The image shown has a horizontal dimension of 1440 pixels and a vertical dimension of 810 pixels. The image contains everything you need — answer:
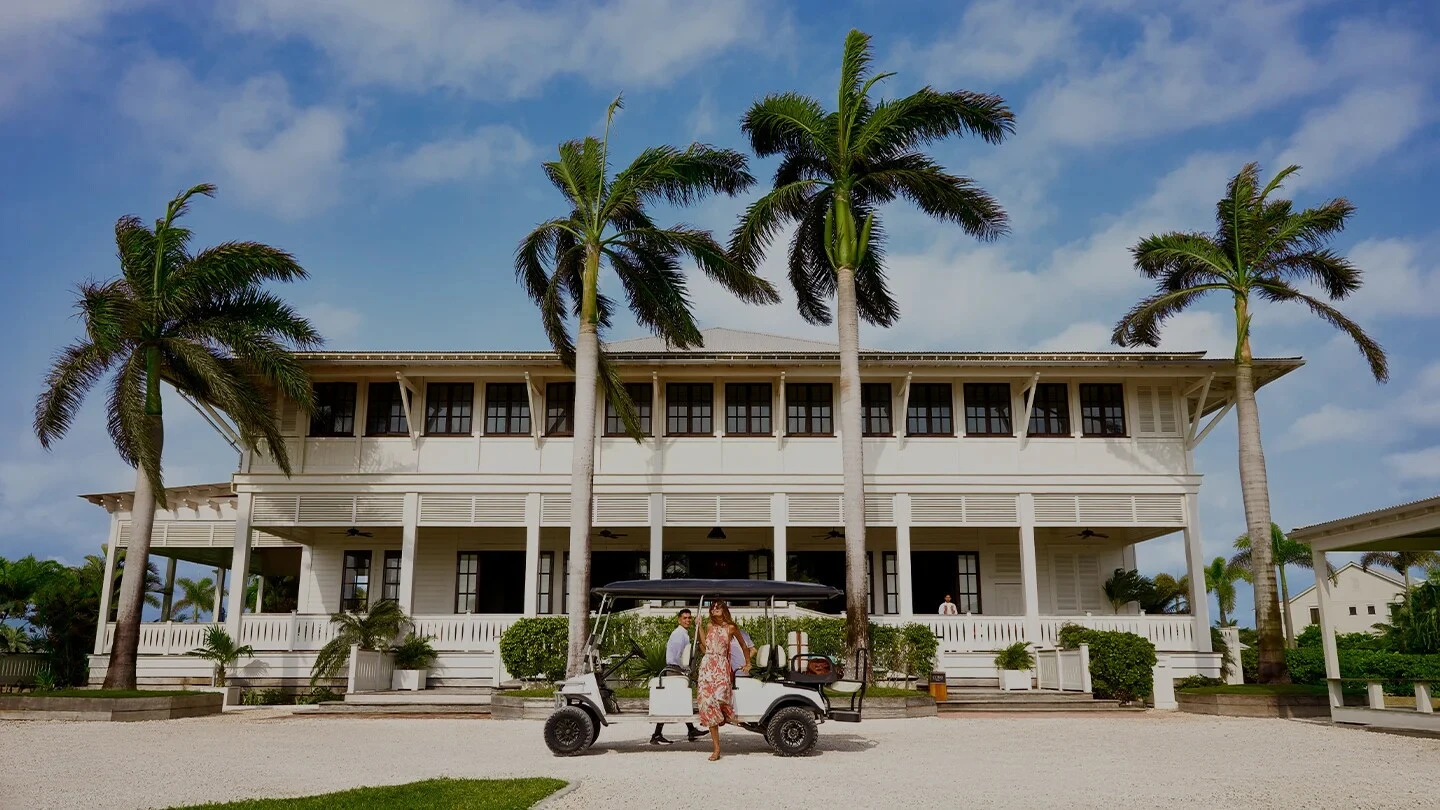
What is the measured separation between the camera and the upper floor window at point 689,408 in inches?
864

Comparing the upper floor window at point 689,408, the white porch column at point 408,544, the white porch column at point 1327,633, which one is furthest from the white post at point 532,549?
the white porch column at point 1327,633

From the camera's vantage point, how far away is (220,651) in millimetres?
19469

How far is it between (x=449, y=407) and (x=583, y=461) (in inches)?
216

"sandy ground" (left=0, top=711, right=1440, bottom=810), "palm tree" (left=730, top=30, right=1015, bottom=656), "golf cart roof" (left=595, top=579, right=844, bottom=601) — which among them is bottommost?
"sandy ground" (left=0, top=711, right=1440, bottom=810)

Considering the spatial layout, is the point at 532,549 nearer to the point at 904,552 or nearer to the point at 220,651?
the point at 220,651

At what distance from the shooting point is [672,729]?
13344 millimetres

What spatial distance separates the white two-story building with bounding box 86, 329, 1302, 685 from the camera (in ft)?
66.8

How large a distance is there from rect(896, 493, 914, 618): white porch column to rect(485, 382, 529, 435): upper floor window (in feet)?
26.4

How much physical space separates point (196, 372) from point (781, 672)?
13.1 m

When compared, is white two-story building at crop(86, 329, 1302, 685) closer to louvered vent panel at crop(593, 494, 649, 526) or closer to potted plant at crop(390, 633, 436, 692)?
louvered vent panel at crop(593, 494, 649, 526)

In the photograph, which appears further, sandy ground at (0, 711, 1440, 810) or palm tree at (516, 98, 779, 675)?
palm tree at (516, 98, 779, 675)

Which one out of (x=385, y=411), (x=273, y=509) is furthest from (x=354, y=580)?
(x=385, y=411)

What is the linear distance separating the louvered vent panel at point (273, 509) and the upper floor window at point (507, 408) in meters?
4.24

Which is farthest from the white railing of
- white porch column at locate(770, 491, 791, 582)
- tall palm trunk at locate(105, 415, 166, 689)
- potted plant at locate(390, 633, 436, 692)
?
tall palm trunk at locate(105, 415, 166, 689)
